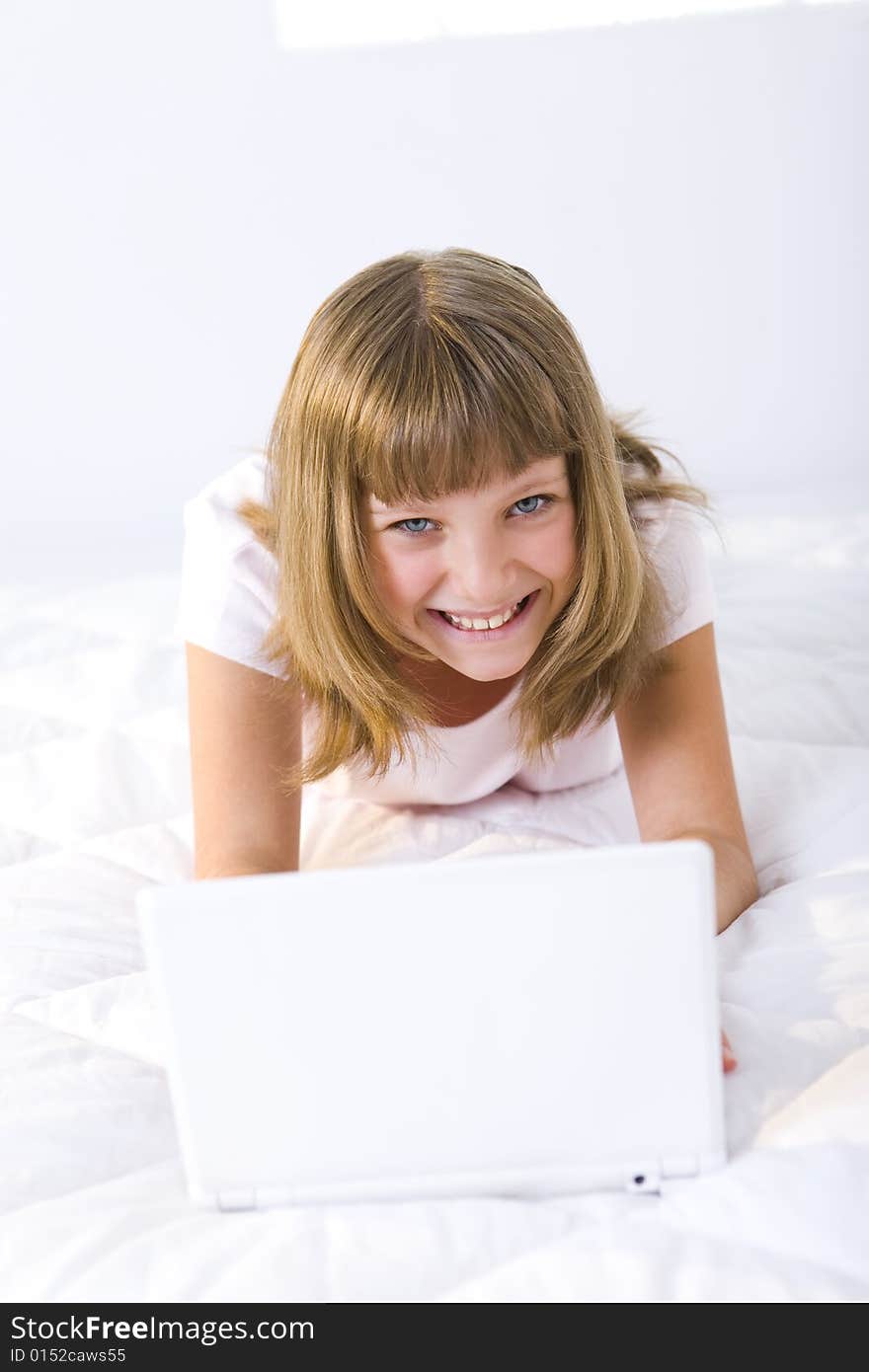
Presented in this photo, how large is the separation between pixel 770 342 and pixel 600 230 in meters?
0.47

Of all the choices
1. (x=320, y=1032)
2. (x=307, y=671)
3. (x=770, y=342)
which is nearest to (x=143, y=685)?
(x=307, y=671)

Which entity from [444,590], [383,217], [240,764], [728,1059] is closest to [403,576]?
[444,590]

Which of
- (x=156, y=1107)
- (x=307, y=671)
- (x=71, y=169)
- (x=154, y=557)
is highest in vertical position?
(x=71, y=169)

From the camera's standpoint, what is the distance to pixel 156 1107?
932 mm

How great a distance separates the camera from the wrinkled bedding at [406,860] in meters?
0.73

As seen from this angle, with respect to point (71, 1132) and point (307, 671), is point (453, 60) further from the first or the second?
point (71, 1132)

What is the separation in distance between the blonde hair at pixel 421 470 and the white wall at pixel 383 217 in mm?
1909

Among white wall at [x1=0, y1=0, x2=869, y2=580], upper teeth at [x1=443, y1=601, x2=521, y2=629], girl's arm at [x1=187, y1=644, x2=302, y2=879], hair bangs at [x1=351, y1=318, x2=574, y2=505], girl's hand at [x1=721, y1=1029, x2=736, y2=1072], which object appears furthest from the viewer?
white wall at [x1=0, y1=0, x2=869, y2=580]

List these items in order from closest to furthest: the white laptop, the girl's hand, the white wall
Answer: the white laptop → the girl's hand → the white wall

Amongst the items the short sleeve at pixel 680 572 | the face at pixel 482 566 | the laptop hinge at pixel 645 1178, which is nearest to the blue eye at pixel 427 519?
the face at pixel 482 566

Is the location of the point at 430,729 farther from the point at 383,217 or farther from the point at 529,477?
the point at 383,217

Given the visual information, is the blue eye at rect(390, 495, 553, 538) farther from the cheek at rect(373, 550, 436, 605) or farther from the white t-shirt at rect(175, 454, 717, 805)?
the white t-shirt at rect(175, 454, 717, 805)

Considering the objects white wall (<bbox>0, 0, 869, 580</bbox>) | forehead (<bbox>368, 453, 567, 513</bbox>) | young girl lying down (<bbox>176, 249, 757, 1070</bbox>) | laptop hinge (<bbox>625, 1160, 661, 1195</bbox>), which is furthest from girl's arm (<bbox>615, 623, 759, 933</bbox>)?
white wall (<bbox>0, 0, 869, 580</bbox>)

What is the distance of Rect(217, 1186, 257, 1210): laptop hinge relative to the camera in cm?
79
